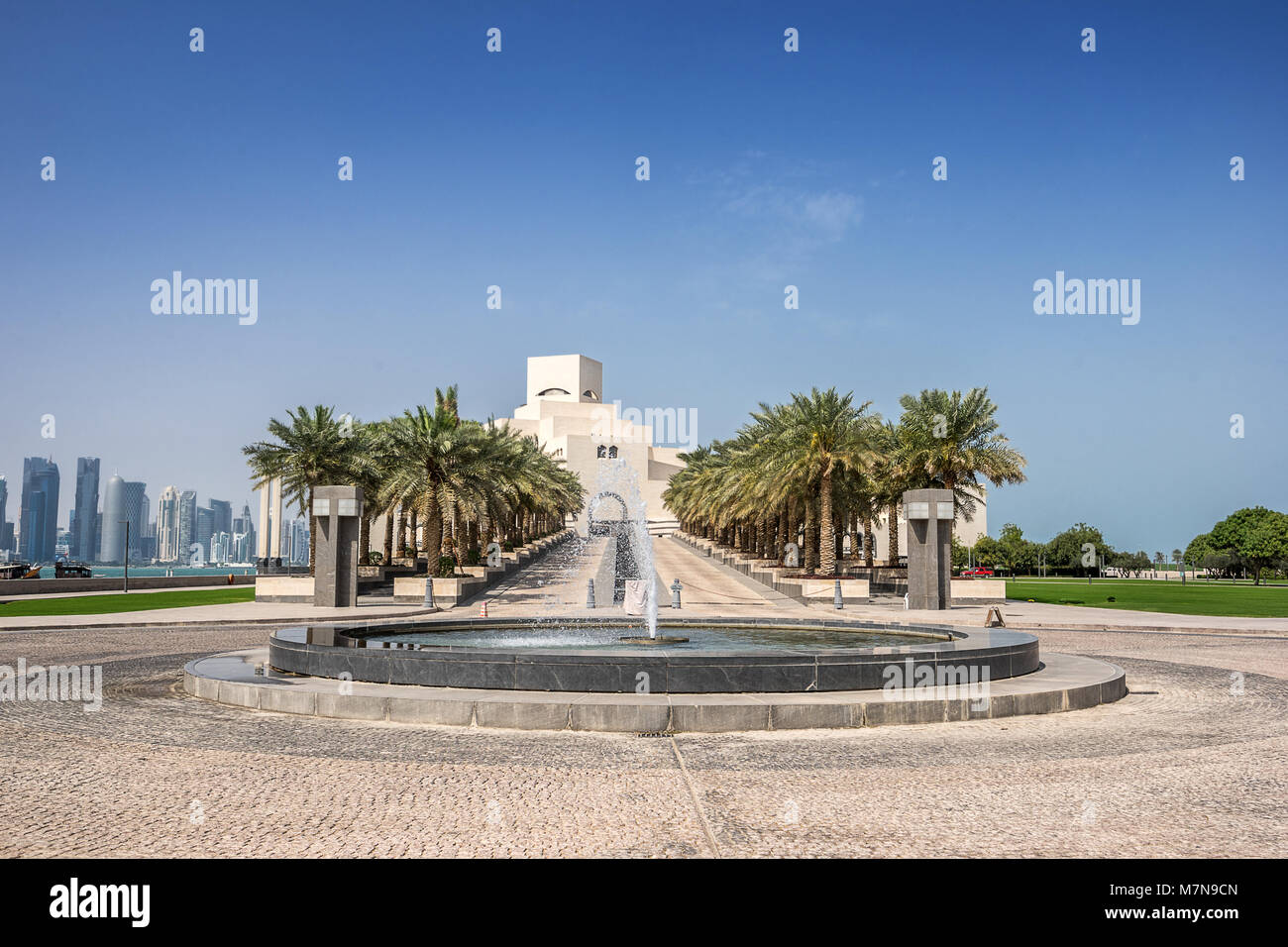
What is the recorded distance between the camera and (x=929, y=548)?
944 inches

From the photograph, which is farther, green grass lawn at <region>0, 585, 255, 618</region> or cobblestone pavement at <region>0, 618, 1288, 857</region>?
green grass lawn at <region>0, 585, 255, 618</region>

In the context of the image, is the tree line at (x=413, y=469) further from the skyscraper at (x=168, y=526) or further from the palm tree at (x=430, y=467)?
the skyscraper at (x=168, y=526)

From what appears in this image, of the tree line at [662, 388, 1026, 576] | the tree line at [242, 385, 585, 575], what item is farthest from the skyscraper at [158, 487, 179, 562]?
the tree line at [662, 388, 1026, 576]

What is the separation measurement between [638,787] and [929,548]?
65.3 ft

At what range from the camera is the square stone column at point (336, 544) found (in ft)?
78.7

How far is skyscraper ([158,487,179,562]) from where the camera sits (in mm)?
192750

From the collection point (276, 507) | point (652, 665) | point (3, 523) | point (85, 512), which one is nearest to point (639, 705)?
point (652, 665)

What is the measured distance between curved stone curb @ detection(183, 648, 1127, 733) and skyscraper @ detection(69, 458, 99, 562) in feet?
675

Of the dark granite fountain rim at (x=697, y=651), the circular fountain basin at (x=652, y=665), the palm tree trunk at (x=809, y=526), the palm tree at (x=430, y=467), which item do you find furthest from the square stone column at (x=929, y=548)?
the palm tree at (x=430, y=467)

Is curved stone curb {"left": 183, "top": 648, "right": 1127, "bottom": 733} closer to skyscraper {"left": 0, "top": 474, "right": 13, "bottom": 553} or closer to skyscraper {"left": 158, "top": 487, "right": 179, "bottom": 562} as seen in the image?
skyscraper {"left": 0, "top": 474, "right": 13, "bottom": 553}
